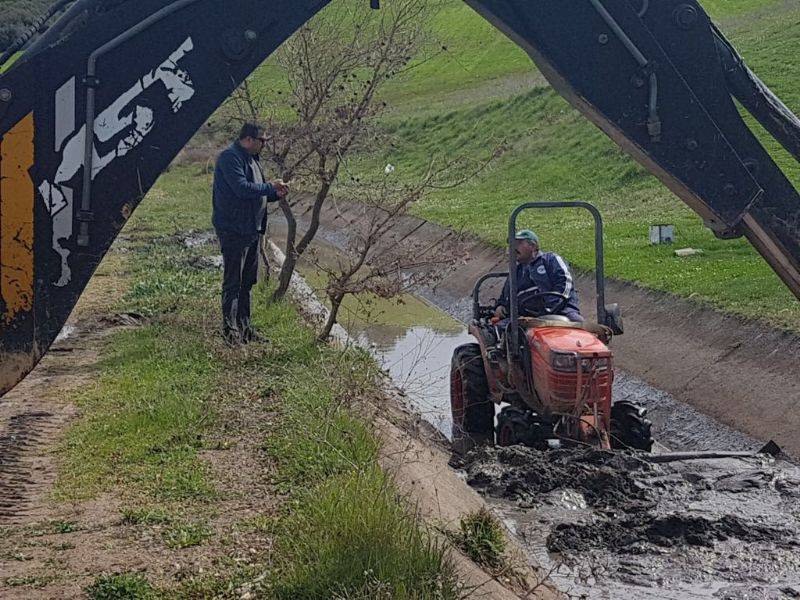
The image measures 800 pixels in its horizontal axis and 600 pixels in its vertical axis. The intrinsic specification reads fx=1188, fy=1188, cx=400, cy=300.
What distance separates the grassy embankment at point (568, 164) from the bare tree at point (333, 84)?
90cm

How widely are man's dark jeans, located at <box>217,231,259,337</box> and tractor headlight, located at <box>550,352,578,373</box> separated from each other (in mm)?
3156

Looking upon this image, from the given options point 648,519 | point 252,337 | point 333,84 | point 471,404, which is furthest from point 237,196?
point 648,519

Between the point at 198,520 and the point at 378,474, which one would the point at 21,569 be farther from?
the point at 378,474

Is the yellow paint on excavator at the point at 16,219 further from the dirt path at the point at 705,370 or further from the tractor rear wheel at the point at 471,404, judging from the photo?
the dirt path at the point at 705,370

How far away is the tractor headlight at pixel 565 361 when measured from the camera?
930 cm

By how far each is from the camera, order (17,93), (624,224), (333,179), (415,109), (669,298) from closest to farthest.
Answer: (17,93)
(333,179)
(669,298)
(624,224)
(415,109)

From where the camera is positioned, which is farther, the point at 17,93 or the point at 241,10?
the point at 241,10

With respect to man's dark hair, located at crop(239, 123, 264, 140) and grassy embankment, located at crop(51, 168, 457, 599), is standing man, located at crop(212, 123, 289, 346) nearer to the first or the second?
man's dark hair, located at crop(239, 123, 264, 140)

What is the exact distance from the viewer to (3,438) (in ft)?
28.0

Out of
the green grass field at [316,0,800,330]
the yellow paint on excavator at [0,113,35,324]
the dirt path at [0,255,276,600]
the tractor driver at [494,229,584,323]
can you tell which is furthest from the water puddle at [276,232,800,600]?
the green grass field at [316,0,800,330]

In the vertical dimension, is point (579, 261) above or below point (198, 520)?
below

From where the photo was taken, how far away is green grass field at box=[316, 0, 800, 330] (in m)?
16.5

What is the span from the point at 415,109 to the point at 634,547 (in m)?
43.8

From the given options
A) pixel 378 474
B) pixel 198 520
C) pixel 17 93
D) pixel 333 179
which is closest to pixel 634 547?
pixel 378 474
